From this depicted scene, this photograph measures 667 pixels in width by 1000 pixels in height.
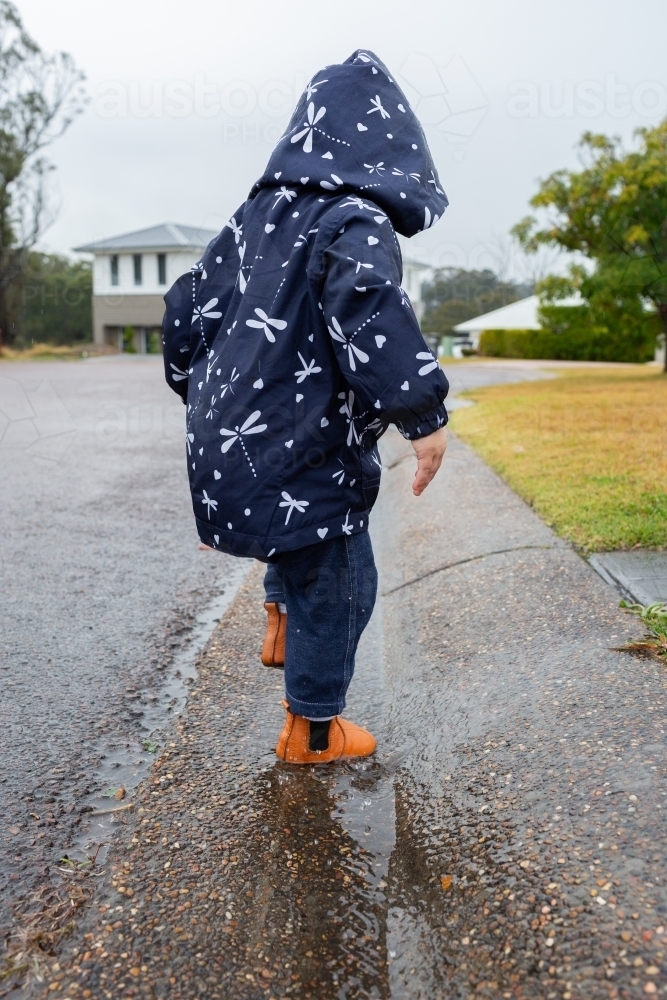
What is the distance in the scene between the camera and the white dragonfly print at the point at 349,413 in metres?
2.02

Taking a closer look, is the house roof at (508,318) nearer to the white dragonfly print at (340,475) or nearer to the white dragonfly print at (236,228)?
the white dragonfly print at (236,228)

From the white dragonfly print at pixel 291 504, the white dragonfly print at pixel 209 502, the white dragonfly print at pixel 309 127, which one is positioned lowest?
the white dragonfly print at pixel 209 502

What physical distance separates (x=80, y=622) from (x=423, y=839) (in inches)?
70.2

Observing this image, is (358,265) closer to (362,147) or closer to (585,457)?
(362,147)

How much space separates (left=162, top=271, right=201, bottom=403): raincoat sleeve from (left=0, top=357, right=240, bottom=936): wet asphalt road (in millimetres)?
949

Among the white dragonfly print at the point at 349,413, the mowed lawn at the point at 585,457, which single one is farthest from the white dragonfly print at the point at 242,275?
the mowed lawn at the point at 585,457

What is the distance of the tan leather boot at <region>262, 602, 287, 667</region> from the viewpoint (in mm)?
2516

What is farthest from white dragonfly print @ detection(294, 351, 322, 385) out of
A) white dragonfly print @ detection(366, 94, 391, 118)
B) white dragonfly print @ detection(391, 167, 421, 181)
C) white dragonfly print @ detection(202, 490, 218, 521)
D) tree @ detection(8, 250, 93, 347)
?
tree @ detection(8, 250, 93, 347)

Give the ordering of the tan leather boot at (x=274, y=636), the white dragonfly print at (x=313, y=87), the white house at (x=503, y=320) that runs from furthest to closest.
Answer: the white house at (x=503, y=320) → the tan leather boot at (x=274, y=636) → the white dragonfly print at (x=313, y=87)

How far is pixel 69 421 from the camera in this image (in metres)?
9.59

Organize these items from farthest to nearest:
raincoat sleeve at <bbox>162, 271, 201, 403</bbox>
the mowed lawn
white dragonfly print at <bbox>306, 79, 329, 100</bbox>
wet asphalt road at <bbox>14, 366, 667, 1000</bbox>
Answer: the mowed lawn < raincoat sleeve at <bbox>162, 271, 201, 403</bbox> < white dragonfly print at <bbox>306, 79, 329, 100</bbox> < wet asphalt road at <bbox>14, 366, 667, 1000</bbox>

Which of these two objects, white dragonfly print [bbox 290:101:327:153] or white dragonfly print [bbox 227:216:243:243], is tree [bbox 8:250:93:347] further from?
white dragonfly print [bbox 290:101:327:153]

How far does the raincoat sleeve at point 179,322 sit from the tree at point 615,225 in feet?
46.4

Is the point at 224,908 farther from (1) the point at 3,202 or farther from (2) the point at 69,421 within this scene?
(1) the point at 3,202
